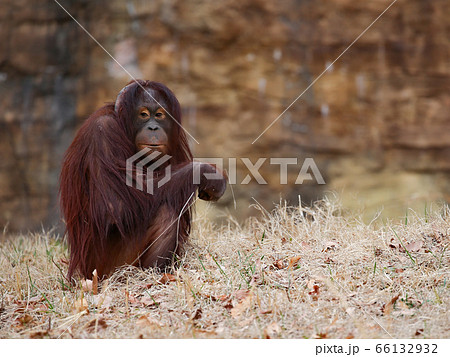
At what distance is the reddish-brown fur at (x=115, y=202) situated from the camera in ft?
11.3

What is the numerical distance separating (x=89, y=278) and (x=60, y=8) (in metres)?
4.13

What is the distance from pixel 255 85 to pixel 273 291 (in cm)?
405

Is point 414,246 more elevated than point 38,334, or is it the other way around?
point 414,246

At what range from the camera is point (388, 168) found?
6742 mm

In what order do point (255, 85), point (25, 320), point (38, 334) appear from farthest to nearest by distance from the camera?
point (255, 85) → point (25, 320) → point (38, 334)

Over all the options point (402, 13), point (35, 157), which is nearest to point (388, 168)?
point (402, 13)

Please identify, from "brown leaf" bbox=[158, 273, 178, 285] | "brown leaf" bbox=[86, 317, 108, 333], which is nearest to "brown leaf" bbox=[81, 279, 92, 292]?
"brown leaf" bbox=[158, 273, 178, 285]

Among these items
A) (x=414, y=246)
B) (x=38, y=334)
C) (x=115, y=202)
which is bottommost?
(x=38, y=334)

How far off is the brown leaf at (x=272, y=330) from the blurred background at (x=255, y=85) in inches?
157

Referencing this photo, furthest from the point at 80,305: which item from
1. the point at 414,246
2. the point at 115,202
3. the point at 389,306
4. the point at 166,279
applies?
the point at 414,246

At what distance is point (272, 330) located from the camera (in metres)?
2.60

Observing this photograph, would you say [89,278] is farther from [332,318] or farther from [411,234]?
[411,234]

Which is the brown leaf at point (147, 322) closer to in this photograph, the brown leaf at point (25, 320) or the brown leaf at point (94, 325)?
the brown leaf at point (94, 325)

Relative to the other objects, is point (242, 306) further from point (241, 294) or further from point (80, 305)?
point (80, 305)
